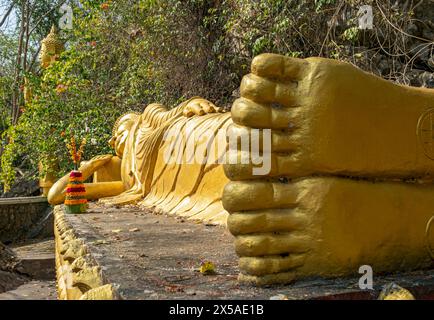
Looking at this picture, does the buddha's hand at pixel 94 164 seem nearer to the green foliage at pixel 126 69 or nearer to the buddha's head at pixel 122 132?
the buddha's head at pixel 122 132

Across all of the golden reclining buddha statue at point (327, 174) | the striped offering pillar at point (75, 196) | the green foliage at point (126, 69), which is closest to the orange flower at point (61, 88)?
the green foliage at point (126, 69)

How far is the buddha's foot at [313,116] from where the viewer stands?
156 cm

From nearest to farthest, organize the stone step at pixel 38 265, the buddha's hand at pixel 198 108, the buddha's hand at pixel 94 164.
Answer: the buddha's hand at pixel 198 108 < the buddha's hand at pixel 94 164 < the stone step at pixel 38 265

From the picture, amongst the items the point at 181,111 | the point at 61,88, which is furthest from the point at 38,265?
the point at 181,111

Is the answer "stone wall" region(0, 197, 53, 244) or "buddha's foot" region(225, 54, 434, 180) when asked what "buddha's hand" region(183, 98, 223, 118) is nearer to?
"buddha's foot" region(225, 54, 434, 180)

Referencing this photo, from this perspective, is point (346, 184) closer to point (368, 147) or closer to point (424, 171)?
point (368, 147)

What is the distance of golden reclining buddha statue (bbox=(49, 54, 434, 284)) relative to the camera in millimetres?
1553

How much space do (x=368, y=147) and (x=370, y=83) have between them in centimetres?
20

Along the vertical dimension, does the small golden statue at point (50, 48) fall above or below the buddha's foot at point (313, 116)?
above

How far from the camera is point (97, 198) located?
210 inches

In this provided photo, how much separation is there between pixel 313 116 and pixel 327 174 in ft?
0.61

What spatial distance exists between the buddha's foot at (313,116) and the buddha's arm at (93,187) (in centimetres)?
374

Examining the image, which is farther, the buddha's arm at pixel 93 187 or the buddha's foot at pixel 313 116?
the buddha's arm at pixel 93 187
